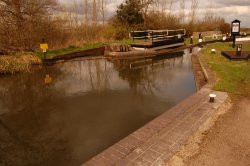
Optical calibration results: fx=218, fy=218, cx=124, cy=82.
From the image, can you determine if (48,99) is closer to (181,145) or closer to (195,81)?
(181,145)

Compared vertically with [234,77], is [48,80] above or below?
below

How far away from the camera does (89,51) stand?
18469 mm

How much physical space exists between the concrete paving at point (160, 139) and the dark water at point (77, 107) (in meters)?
0.61

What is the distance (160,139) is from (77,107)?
11.9 feet

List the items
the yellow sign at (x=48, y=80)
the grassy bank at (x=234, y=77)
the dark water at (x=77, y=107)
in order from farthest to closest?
the yellow sign at (x=48, y=80)
the grassy bank at (x=234, y=77)
the dark water at (x=77, y=107)

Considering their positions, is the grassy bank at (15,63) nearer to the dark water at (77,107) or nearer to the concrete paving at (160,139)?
the dark water at (77,107)

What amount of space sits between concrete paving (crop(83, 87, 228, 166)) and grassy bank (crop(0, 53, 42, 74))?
33.4ft

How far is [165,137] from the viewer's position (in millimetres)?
4680

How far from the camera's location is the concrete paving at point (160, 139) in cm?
396

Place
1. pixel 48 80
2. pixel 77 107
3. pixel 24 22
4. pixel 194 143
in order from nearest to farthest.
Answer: pixel 194 143 < pixel 77 107 < pixel 48 80 < pixel 24 22

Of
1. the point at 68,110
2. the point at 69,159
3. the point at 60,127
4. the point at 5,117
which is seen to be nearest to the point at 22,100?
the point at 5,117

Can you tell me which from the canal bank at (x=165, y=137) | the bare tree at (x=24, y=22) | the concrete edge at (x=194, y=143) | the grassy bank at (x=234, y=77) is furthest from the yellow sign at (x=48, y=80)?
the concrete edge at (x=194, y=143)

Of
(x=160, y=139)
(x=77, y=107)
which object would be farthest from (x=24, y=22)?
(x=160, y=139)

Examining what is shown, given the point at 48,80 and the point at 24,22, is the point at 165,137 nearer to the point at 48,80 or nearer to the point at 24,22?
the point at 48,80
